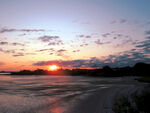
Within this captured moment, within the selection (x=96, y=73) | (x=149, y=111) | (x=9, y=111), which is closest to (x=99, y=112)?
(x=149, y=111)

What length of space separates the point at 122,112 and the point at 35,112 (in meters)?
8.55

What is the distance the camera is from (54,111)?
15422 millimetres

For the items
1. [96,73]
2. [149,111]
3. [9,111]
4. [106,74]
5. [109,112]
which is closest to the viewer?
[149,111]

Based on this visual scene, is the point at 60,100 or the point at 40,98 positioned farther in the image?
the point at 40,98

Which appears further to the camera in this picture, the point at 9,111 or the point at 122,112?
the point at 9,111

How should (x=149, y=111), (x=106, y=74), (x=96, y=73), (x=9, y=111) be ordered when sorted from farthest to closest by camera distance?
(x=96, y=73) < (x=106, y=74) < (x=9, y=111) < (x=149, y=111)

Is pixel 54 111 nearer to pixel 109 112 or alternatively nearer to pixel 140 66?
pixel 109 112

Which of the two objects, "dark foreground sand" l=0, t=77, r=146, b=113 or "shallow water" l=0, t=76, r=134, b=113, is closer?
"dark foreground sand" l=0, t=77, r=146, b=113

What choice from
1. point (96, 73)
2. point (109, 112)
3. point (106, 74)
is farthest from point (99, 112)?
point (96, 73)

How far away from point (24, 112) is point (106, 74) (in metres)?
146

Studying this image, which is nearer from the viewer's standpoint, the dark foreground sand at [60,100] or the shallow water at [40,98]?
the dark foreground sand at [60,100]

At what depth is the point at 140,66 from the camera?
16250 cm

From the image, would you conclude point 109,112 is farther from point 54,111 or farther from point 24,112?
point 24,112

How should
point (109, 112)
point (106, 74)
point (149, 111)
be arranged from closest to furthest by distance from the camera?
point (149, 111)
point (109, 112)
point (106, 74)
